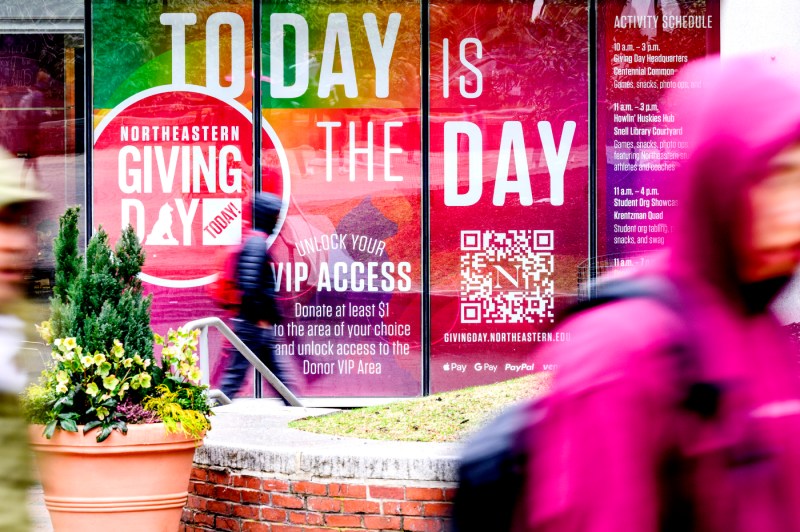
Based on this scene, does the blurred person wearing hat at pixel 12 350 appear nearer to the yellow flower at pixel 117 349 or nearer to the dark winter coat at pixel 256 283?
the yellow flower at pixel 117 349

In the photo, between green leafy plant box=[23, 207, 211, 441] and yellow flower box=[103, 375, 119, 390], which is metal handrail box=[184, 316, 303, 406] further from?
yellow flower box=[103, 375, 119, 390]

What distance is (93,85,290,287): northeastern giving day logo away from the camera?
1055 cm

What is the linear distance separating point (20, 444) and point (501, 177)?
855 cm

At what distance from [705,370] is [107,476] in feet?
14.0

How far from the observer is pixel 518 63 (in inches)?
418

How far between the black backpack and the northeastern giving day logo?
9.08 meters

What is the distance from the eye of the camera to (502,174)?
34.7 feet

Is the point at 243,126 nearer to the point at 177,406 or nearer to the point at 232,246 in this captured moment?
the point at 232,246

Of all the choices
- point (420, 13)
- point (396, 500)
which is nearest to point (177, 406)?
point (396, 500)

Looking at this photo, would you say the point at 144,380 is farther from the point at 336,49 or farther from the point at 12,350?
the point at 336,49

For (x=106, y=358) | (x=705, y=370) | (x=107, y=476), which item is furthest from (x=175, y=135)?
(x=705, y=370)

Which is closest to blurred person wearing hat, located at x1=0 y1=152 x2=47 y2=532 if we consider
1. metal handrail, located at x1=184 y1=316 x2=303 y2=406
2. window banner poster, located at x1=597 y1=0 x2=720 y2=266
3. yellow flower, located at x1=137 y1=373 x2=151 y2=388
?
yellow flower, located at x1=137 y1=373 x2=151 y2=388

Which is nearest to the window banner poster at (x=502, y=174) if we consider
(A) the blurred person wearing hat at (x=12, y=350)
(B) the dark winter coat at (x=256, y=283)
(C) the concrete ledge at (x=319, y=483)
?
(B) the dark winter coat at (x=256, y=283)

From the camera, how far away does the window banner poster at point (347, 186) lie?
34.5 ft
